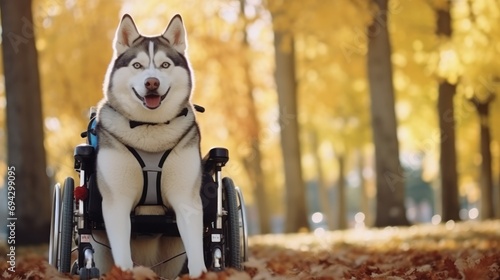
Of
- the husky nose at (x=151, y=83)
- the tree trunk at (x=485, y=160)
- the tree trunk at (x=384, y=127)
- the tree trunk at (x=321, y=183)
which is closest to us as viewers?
the husky nose at (x=151, y=83)

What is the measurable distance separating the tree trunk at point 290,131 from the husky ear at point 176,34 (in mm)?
12357

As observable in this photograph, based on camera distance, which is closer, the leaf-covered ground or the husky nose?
the husky nose

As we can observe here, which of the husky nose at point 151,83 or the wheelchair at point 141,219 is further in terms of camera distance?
the wheelchair at point 141,219

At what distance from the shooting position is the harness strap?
17.3 feet

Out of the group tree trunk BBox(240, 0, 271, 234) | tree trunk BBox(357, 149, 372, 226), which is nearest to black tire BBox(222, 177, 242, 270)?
tree trunk BBox(240, 0, 271, 234)

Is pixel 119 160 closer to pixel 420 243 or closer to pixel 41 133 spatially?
pixel 420 243

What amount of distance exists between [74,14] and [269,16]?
397cm

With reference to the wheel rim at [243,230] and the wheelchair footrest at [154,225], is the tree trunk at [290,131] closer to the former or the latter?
the wheel rim at [243,230]

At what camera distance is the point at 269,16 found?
56.4 feet

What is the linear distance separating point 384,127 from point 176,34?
9.96 m

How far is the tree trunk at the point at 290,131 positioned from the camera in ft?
58.7

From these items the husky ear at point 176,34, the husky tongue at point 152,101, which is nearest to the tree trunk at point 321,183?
the husky ear at point 176,34

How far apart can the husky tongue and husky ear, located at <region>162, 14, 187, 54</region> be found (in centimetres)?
38

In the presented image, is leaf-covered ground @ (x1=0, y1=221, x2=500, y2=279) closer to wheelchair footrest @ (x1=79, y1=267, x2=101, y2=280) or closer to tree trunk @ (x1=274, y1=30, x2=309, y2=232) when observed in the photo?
wheelchair footrest @ (x1=79, y1=267, x2=101, y2=280)
